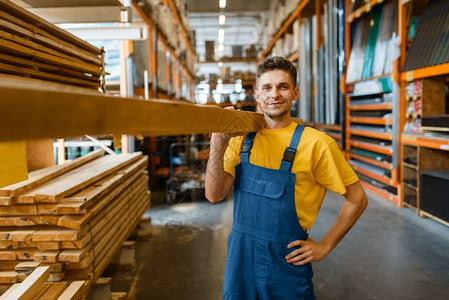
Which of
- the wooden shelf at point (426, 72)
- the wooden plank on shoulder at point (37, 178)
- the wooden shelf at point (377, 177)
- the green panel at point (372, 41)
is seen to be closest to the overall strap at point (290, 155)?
the wooden plank on shoulder at point (37, 178)

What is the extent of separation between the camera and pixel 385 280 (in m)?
3.43

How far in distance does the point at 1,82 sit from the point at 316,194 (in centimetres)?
158

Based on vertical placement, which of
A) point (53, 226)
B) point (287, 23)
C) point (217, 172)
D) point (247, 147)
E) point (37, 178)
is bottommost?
point (53, 226)

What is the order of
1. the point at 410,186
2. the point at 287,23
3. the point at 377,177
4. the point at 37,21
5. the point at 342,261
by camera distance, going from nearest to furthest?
the point at 37,21, the point at 342,261, the point at 410,186, the point at 377,177, the point at 287,23

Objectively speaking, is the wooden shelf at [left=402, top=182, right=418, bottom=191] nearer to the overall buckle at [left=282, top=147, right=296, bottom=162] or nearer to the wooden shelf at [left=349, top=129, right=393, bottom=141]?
the wooden shelf at [left=349, top=129, right=393, bottom=141]

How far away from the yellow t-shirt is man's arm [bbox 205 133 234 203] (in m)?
0.09

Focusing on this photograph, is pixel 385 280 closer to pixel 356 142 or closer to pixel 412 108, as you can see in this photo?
pixel 412 108

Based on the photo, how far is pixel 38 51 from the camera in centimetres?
188

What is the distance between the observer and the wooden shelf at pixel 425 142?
480cm

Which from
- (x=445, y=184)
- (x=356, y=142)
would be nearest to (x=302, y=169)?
(x=445, y=184)

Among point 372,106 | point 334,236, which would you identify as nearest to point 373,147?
point 372,106

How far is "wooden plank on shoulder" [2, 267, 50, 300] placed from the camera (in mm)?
1934

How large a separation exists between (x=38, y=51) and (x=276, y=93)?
132 centimetres

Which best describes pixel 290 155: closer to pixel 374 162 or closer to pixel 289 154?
pixel 289 154
